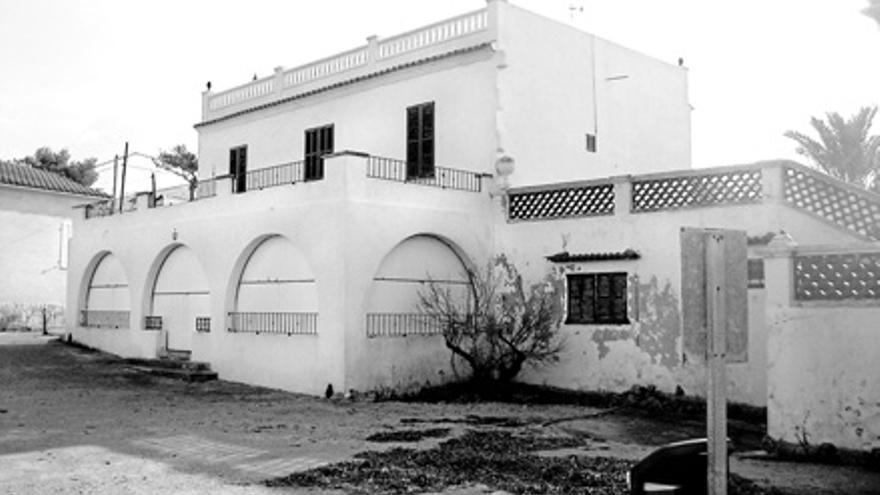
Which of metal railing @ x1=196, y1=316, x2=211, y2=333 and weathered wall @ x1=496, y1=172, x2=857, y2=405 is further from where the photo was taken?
metal railing @ x1=196, y1=316, x2=211, y2=333

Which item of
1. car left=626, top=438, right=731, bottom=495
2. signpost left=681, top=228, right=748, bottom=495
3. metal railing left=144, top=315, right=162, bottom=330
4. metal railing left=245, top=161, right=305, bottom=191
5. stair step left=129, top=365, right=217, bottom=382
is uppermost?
metal railing left=245, top=161, right=305, bottom=191

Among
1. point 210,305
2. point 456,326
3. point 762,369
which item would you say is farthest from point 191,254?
point 762,369

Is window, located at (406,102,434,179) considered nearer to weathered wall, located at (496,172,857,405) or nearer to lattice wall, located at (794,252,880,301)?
weathered wall, located at (496,172,857,405)

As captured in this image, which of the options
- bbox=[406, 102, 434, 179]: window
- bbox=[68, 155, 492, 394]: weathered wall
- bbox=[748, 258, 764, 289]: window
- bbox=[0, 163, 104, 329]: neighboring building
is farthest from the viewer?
bbox=[0, 163, 104, 329]: neighboring building

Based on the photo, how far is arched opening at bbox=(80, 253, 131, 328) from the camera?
22312 millimetres

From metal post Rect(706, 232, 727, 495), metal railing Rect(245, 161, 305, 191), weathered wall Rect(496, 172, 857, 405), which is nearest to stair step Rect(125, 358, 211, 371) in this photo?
metal railing Rect(245, 161, 305, 191)

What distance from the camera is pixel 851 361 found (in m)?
9.36

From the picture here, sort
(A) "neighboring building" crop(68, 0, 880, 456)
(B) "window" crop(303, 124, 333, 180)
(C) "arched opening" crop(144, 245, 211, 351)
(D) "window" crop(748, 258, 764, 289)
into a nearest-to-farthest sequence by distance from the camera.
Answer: (D) "window" crop(748, 258, 764, 289), (A) "neighboring building" crop(68, 0, 880, 456), (C) "arched opening" crop(144, 245, 211, 351), (B) "window" crop(303, 124, 333, 180)

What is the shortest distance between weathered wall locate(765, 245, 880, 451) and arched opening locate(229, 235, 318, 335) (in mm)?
9128

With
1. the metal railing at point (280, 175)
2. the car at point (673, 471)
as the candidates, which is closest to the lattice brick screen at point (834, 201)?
the car at point (673, 471)

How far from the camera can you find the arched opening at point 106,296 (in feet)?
73.2

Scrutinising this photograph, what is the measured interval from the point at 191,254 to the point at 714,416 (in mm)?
17198

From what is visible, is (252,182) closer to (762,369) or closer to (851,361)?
(762,369)

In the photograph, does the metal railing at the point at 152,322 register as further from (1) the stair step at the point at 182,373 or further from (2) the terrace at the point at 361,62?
(2) the terrace at the point at 361,62
